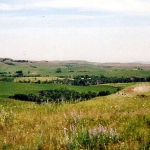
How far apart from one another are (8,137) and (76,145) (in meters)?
2.16

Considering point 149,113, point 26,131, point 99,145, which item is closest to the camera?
point 99,145

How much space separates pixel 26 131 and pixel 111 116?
9.20 feet

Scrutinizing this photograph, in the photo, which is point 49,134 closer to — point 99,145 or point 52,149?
point 52,149

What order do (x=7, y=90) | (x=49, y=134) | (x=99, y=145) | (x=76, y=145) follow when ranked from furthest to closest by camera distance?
(x=7, y=90) → (x=49, y=134) → (x=99, y=145) → (x=76, y=145)

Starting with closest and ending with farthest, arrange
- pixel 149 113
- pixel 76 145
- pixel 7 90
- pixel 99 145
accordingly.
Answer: pixel 76 145 → pixel 99 145 → pixel 149 113 → pixel 7 90

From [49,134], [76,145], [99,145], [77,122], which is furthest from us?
[77,122]

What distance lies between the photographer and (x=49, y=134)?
6.65 m

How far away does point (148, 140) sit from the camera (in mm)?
5754

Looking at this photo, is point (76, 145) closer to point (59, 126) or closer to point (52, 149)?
point (52, 149)

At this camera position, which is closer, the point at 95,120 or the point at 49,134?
the point at 49,134

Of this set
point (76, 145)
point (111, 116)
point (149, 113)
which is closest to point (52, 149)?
point (76, 145)

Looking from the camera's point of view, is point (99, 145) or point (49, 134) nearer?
point (99, 145)

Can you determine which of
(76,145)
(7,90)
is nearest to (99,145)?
(76,145)

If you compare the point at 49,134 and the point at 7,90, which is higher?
the point at 49,134
